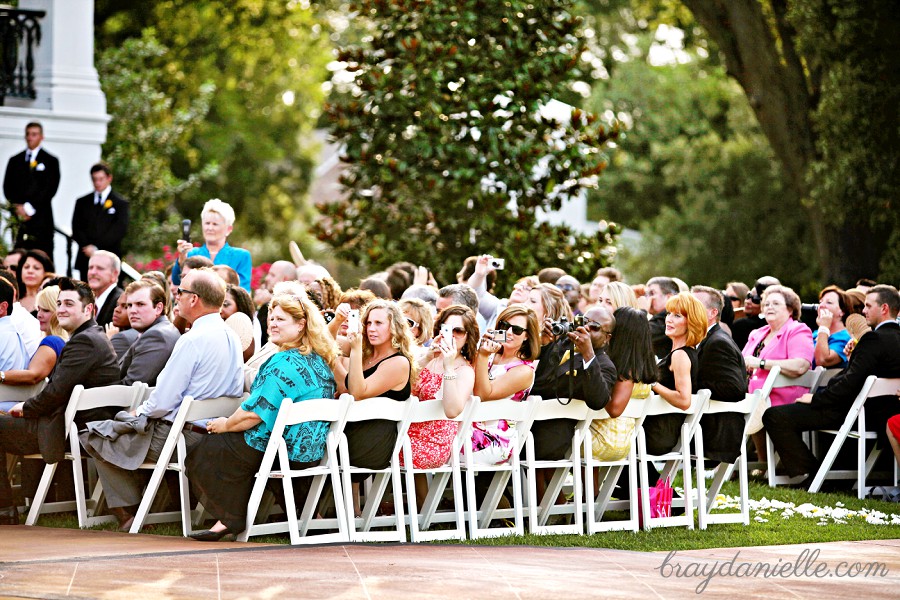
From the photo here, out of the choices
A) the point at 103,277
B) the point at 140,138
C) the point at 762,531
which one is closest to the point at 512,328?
the point at 762,531

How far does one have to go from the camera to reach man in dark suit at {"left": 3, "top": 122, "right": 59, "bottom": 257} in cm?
1530

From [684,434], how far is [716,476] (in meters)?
0.67

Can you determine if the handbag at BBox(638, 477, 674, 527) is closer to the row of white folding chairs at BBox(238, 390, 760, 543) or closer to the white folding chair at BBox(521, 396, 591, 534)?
the row of white folding chairs at BBox(238, 390, 760, 543)

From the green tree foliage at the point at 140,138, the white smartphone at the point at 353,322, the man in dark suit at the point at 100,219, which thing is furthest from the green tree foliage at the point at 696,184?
the white smartphone at the point at 353,322

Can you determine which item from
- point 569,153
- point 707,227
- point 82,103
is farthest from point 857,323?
point 707,227

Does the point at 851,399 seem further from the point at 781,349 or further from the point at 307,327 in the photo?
the point at 307,327

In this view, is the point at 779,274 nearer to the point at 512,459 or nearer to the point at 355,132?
the point at 355,132

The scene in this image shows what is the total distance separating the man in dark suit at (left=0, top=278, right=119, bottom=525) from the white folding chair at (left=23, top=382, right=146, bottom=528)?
0.27 feet

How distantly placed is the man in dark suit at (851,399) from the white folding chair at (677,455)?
7.00ft

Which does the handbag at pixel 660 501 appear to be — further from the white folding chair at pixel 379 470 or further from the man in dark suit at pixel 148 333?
the man in dark suit at pixel 148 333

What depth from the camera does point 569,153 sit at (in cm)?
1570

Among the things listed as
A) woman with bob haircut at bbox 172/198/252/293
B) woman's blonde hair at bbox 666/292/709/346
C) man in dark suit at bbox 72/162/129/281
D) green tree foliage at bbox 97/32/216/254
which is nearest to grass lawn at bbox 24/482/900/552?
woman's blonde hair at bbox 666/292/709/346

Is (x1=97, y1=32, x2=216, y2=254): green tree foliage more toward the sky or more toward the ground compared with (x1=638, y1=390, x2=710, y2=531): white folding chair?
more toward the sky

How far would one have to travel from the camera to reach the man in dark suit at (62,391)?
899 cm
